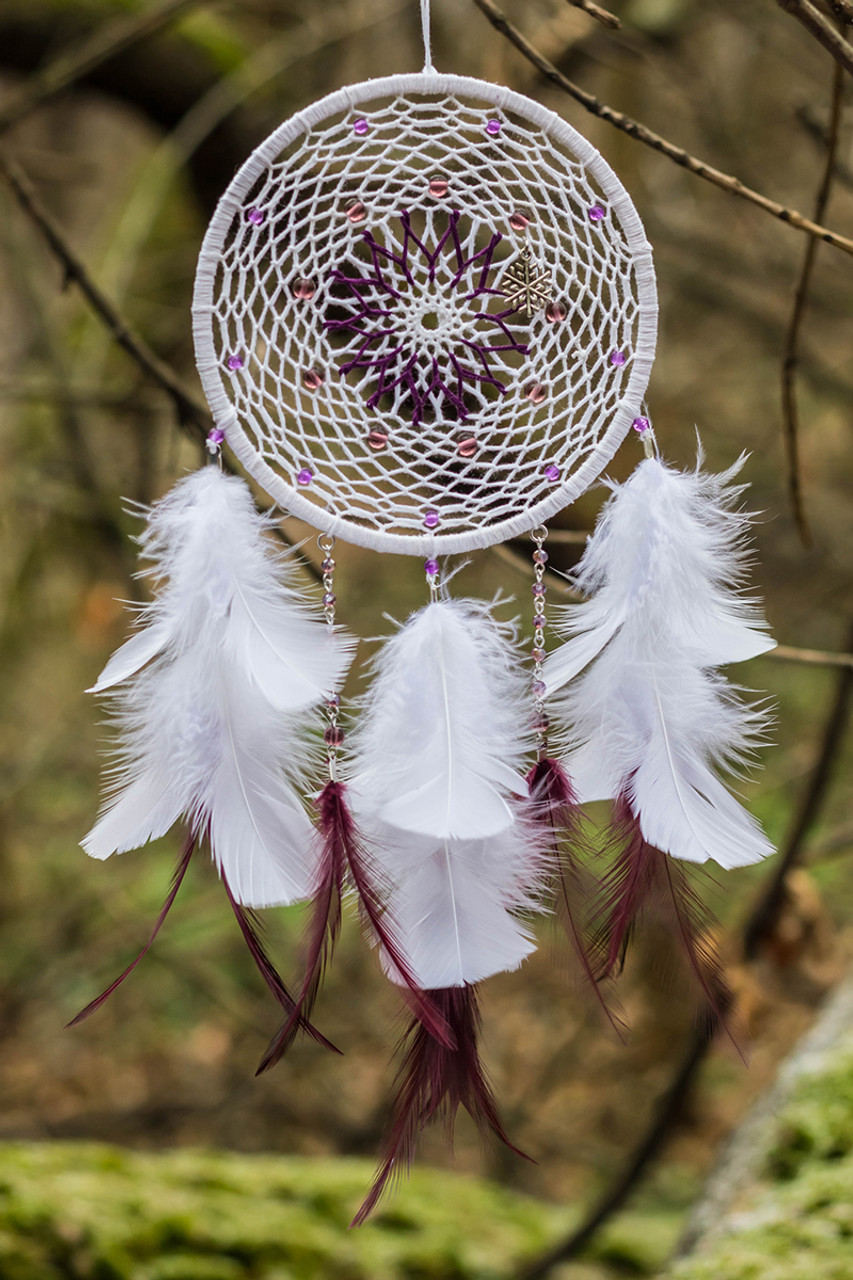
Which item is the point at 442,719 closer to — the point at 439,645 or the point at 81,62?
the point at 439,645

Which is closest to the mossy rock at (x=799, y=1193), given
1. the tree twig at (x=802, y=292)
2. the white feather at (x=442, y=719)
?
the white feather at (x=442, y=719)

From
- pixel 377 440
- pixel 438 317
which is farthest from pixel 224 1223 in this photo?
pixel 438 317

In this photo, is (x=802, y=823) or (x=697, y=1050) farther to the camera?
(x=697, y=1050)

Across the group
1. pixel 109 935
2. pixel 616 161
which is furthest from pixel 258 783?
pixel 109 935

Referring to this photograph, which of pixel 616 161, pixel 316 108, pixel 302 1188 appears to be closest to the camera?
pixel 316 108

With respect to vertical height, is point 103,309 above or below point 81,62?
below

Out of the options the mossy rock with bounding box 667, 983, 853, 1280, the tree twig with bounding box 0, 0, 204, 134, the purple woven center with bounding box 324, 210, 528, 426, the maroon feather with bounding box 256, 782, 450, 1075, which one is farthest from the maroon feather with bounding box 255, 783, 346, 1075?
the tree twig with bounding box 0, 0, 204, 134

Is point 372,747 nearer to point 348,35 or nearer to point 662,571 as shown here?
point 662,571
